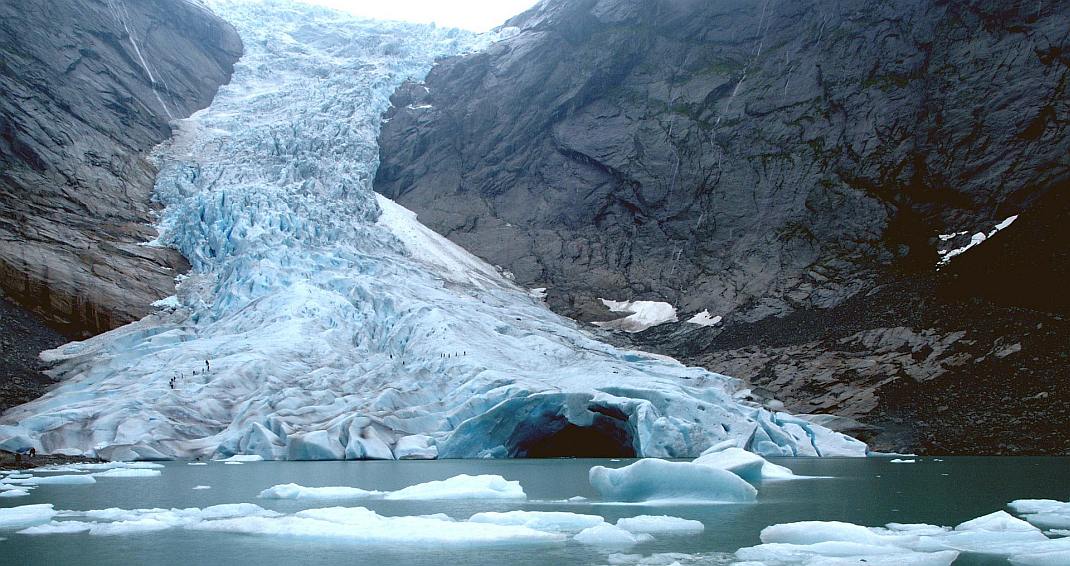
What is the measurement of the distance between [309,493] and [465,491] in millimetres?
2856

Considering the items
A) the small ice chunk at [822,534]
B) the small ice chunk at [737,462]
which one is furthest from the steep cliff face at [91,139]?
the small ice chunk at [822,534]

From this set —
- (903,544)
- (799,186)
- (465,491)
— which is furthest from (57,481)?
(799,186)

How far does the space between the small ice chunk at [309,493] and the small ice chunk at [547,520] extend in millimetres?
4101

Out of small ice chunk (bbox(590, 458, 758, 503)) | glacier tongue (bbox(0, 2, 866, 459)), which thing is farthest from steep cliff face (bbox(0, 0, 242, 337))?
small ice chunk (bbox(590, 458, 758, 503))

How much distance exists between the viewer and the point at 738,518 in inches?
504

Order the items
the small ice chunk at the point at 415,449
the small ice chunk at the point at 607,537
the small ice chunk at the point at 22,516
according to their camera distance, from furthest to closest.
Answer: the small ice chunk at the point at 415,449 → the small ice chunk at the point at 22,516 → the small ice chunk at the point at 607,537

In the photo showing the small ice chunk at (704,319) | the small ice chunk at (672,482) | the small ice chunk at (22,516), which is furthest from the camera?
the small ice chunk at (704,319)

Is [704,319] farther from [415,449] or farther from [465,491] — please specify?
[465,491]

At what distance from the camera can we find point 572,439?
3031 cm

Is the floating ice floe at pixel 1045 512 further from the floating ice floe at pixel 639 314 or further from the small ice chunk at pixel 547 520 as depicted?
the floating ice floe at pixel 639 314

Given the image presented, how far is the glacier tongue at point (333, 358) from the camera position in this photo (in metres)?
25.9

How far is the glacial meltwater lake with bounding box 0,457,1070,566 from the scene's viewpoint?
31.2 feet

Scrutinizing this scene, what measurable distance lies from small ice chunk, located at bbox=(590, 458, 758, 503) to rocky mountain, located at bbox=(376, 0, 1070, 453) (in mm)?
18681

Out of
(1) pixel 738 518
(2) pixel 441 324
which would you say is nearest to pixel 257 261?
(2) pixel 441 324
